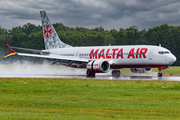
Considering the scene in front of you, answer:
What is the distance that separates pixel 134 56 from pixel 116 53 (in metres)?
2.59

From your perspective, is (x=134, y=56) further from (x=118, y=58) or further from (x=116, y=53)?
(x=116, y=53)

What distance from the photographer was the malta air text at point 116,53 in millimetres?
34344

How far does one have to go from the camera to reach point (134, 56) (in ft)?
113

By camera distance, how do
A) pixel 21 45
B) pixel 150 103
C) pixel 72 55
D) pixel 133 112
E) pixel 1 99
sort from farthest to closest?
pixel 21 45
pixel 72 55
pixel 1 99
pixel 150 103
pixel 133 112

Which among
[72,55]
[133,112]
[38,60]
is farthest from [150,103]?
[38,60]

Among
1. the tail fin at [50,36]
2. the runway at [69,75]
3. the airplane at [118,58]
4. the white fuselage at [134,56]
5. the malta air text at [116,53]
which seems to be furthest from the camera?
the tail fin at [50,36]

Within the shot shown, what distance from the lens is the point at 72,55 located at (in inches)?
1660

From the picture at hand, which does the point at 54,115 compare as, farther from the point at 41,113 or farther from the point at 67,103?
the point at 67,103

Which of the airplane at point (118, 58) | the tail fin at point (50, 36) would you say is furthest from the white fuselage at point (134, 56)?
the tail fin at point (50, 36)

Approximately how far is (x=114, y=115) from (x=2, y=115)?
11.5ft

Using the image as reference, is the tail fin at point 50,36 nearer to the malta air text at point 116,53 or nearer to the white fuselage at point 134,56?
the white fuselage at point 134,56

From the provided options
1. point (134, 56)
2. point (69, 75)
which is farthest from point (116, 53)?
point (69, 75)

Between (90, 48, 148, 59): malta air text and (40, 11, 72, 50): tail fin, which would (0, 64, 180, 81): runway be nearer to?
(90, 48, 148, 59): malta air text

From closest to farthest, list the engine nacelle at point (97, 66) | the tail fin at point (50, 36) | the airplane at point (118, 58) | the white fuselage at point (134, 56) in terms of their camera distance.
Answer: the white fuselage at point (134, 56) → the airplane at point (118, 58) → the engine nacelle at point (97, 66) → the tail fin at point (50, 36)
